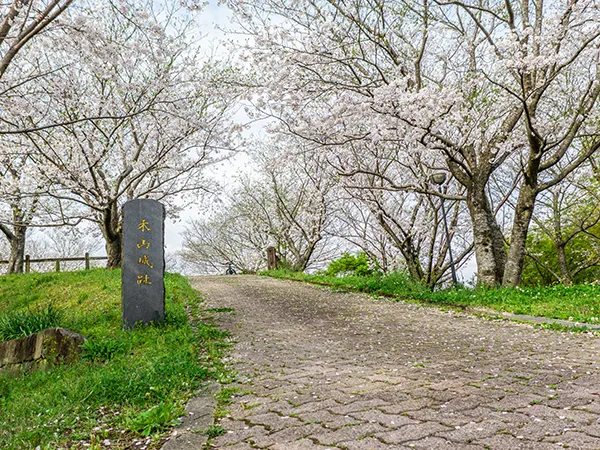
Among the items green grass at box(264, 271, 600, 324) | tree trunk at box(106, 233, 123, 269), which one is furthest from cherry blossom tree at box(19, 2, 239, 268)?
green grass at box(264, 271, 600, 324)

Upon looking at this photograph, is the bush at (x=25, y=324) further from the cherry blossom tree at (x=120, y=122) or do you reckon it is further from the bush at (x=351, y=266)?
the bush at (x=351, y=266)

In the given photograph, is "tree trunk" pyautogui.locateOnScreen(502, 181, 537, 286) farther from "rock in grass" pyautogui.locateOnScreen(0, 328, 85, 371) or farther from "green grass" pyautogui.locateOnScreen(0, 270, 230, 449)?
"rock in grass" pyautogui.locateOnScreen(0, 328, 85, 371)

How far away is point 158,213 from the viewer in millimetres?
8195

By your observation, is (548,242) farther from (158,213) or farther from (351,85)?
(158,213)

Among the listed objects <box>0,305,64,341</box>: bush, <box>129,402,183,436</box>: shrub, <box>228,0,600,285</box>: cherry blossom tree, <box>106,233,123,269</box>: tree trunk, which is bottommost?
<box>129,402,183,436</box>: shrub

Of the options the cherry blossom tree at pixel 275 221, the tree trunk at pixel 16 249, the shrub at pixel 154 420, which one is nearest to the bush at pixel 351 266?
the cherry blossom tree at pixel 275 221

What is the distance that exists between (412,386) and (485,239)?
26.4 ft

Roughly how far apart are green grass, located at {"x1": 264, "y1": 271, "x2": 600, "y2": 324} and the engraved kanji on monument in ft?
20.1

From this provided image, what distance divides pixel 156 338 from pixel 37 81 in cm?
1022

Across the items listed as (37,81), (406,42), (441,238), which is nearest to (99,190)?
(37,81)

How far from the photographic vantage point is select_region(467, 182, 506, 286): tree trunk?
11273 mm

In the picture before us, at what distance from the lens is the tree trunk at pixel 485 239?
37.0 ft

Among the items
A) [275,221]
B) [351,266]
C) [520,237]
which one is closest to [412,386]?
[520,237]

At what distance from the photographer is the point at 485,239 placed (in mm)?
11328
